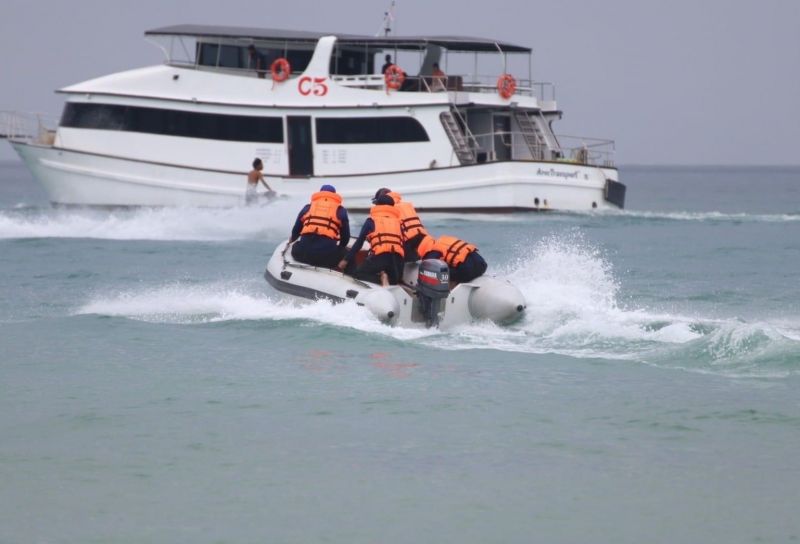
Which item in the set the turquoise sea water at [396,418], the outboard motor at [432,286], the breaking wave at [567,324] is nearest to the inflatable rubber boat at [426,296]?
the outboard motor at [432,286]

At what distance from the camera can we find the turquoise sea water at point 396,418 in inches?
291

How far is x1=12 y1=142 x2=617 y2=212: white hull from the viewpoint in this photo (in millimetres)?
27453

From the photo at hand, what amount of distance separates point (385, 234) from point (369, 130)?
14.8 meters

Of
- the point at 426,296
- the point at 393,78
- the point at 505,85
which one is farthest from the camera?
the point at 505,85

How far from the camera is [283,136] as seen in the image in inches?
1086

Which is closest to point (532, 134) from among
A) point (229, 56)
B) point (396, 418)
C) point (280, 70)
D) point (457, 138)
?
point (457, 138)

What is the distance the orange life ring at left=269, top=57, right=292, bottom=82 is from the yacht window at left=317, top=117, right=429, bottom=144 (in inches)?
48.1

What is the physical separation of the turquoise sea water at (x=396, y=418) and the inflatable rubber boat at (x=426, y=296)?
0.23 meters

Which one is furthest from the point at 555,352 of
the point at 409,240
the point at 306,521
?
the point at 306,521

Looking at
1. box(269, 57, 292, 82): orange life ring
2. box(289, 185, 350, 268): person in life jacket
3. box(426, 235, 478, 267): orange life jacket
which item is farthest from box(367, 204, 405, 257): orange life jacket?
box(269, 57, 292, 82): orange life ring

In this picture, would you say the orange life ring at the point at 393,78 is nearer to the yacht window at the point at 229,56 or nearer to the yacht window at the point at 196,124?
the yacht window at the point at 196,124

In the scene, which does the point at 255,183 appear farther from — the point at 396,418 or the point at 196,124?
the point at 396,418

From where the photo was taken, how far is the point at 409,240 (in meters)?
13.5

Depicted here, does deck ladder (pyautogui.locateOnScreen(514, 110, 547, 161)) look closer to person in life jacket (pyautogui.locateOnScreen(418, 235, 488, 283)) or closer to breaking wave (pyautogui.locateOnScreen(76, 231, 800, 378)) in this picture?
breaking wave (pyautogui.locateOnScreen(76, 231, 800, 378))
